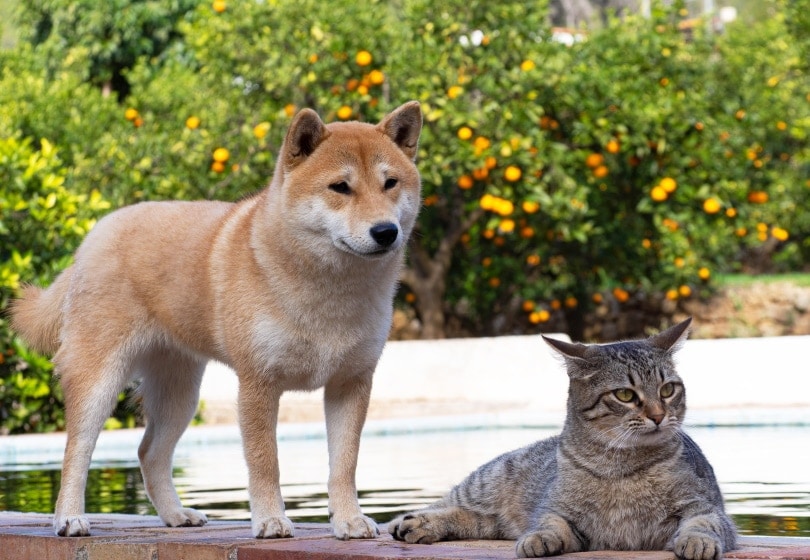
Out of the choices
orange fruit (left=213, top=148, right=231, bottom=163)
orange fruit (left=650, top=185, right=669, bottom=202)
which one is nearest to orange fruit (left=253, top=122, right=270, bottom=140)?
orange fruit (left=213, top=148, right=231, bottom=163)

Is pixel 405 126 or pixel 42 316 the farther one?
pixel 42 316

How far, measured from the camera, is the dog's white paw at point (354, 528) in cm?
424

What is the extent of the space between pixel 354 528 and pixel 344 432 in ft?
1.37

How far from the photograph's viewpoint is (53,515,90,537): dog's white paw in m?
4.59

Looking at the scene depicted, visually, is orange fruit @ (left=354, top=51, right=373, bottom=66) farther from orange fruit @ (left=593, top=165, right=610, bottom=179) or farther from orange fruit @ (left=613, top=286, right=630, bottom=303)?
orange fruit @ (left=613, top=286, right=630, bottom=303)

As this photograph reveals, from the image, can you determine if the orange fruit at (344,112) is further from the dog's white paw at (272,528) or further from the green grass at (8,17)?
the green grass at (8,17)

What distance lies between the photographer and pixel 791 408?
35.6 ft

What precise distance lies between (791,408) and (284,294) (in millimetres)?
7519

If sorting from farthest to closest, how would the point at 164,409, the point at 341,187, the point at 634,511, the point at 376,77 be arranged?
the point at 376,77
the point at 164,409
the point at 341,187
the point at 634,511

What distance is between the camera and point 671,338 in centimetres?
404

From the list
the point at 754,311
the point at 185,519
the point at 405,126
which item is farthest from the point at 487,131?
the point at 185,519

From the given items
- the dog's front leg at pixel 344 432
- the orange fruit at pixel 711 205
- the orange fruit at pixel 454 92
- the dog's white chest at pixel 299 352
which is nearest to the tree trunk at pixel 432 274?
the orange fruit at pixel 454 92

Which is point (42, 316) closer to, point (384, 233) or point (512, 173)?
point (384, 233)

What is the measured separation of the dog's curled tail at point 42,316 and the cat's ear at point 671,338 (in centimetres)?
262
